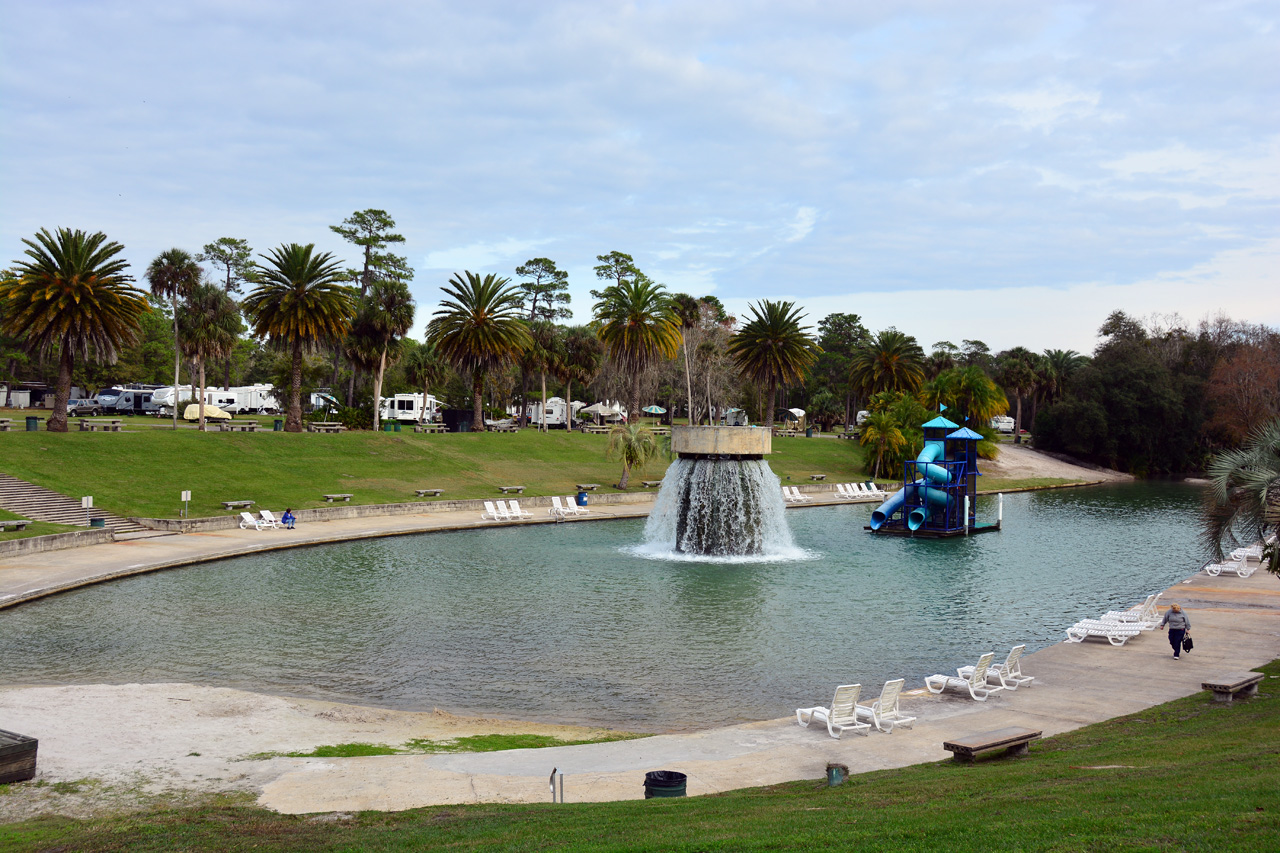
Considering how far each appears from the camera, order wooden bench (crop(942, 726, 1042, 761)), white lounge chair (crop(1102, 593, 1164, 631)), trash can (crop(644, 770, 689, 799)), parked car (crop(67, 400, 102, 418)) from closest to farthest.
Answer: trash can (crop(644, 770, 689, 799))
wooden bench (crop(942, 726, 1042, 761))
white lounge chair (crop(1102, 593, 1164, 631))
parked car (crop(67, 400, 102, 418))

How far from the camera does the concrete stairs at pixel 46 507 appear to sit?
3553 cm

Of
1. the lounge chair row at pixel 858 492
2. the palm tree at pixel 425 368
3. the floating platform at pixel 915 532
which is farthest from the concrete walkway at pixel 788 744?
the palm tree at pixel 425 368

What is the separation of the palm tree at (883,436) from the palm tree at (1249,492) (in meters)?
55.0

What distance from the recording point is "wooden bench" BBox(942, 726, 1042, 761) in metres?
12.2

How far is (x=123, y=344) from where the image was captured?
50125 millimetres

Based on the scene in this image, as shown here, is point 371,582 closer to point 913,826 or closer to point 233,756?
point 233,756

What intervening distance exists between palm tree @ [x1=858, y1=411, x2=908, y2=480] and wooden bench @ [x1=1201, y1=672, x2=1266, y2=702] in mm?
55879

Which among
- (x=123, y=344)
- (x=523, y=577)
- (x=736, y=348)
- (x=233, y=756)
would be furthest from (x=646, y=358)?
(x=233, y=756)

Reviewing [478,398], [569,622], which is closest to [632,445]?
[478,398]

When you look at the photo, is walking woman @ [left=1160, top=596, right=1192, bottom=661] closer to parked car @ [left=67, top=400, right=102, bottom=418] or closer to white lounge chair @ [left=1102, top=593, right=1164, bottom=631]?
white lounge chair @ [left=1102, top=593, right=1164, bottom=631]

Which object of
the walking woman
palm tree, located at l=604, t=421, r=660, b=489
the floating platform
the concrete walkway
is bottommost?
the concrete walkway

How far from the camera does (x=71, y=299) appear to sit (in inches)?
1795

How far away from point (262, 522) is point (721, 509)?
19847 millimetres

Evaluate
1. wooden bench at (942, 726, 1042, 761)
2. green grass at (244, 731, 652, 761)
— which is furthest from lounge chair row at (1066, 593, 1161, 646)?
green grass at (244, 731, 652, 761)
